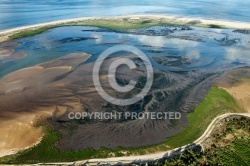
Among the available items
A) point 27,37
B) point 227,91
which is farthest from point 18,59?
point 227,91

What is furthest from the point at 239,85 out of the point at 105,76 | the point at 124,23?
the point at 124,23

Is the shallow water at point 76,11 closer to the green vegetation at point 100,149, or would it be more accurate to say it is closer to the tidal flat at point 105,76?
the tidal flat at point 105,76

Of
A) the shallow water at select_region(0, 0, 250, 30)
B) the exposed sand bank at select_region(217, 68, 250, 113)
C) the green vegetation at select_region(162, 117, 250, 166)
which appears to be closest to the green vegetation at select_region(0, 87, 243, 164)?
the green vegetation at select_region(162, 117, 250, 166)

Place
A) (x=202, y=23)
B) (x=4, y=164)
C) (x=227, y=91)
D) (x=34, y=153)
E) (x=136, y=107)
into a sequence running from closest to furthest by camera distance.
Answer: (x=4, y=164)
(x=34, y=153)
(x=136, y=107)
(x=227, y=91)
(x=202, y=23)

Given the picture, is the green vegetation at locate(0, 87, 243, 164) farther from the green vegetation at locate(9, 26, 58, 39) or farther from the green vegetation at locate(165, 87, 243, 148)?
the green vegetation at locate(9, 26, 58, 39)

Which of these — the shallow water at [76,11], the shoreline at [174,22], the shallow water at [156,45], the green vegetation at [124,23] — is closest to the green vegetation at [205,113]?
the shallow water at [156,45]

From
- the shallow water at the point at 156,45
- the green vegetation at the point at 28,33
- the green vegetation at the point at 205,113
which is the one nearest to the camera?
the green vegetation at the point at 205,113

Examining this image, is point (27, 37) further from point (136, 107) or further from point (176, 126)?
point (176, 126)

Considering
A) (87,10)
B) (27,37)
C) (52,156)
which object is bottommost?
(52,156)

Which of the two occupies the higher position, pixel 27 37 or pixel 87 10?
pixel 87 10
